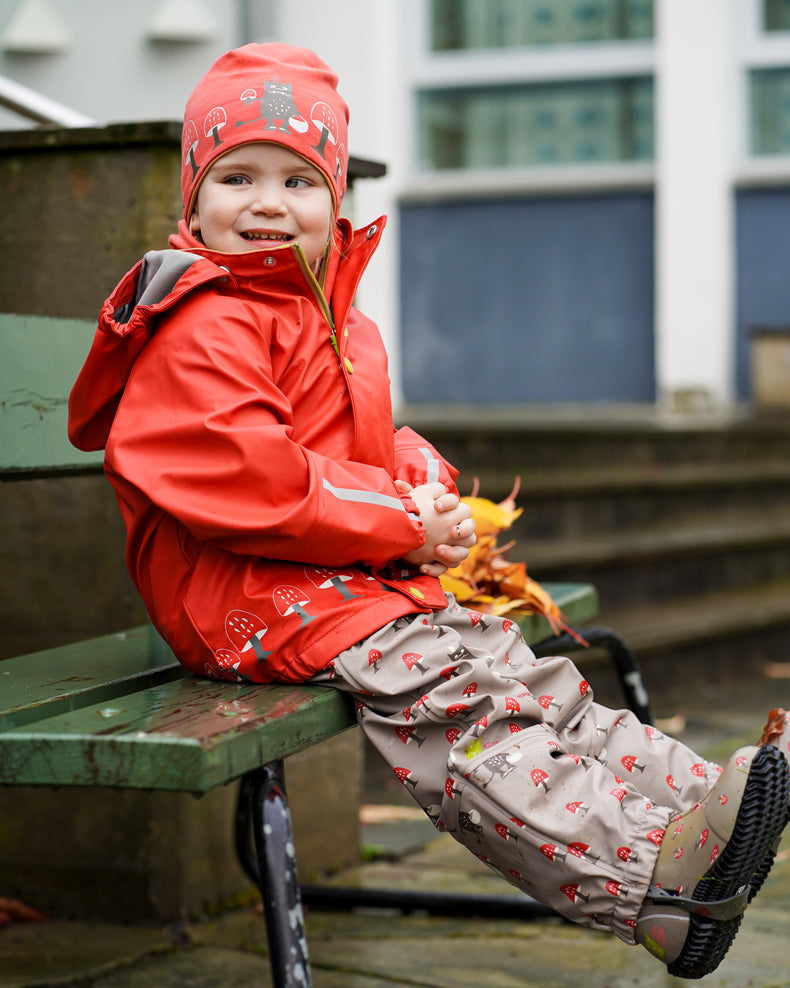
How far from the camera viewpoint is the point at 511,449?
16.0 ft

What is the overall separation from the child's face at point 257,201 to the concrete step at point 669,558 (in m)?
2.37

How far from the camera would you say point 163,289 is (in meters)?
1.82

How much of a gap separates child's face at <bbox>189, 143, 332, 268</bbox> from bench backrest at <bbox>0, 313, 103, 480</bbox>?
518 mm

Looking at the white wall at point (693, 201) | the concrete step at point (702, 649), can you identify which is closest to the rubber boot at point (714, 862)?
the concrete step at point (702, 649)

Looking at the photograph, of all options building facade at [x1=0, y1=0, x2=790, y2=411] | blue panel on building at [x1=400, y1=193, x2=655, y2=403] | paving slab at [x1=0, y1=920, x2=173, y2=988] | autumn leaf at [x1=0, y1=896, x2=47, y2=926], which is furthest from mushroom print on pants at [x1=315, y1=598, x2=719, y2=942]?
→ blue panel on building at [x1=400, y1=193, x2=655, y2=403]

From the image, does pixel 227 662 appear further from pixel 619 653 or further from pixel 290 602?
pixel 619 653

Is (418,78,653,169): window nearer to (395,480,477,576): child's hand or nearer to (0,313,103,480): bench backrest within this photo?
(0,313,103,480): bench backrest

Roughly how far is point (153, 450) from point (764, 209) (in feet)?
19.7

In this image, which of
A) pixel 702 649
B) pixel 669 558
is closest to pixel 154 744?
pixel 702 649

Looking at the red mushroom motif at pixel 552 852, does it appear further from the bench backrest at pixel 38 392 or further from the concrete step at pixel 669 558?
the concrete step at pixel 669 558

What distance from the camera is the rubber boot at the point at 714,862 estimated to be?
157 centimetres

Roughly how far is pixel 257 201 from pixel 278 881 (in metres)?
0.94

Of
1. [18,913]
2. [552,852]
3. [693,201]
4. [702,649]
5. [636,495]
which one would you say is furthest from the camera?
[693,201]

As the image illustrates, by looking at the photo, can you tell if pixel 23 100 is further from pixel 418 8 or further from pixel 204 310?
pixel 418 8
